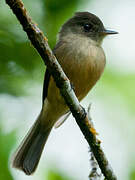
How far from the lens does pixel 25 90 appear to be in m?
3.88

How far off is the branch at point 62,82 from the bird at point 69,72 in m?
0.96

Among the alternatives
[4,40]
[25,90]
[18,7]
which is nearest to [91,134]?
[25,90]

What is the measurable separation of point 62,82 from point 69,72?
131 centimetres

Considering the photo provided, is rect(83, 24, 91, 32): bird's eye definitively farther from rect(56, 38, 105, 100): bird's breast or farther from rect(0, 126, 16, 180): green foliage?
rect(0, 126, 16, 180): green foliage

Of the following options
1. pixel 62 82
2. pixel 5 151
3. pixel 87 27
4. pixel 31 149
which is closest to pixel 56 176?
pixel 5 151

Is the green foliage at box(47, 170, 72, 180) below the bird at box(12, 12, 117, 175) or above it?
below

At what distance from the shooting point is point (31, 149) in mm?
5309

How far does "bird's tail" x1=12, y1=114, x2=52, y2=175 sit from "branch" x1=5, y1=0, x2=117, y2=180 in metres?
1.50

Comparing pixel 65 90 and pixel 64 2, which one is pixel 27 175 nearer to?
pixel 65 90

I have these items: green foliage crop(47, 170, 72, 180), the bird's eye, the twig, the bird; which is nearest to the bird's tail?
the bird

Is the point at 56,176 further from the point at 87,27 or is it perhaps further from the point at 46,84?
the point at 87,27

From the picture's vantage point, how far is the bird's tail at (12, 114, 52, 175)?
4.88 m

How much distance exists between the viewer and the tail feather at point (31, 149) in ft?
16.0

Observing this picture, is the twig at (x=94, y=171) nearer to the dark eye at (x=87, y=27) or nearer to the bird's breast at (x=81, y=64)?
the bird's breast at (x=81, y=64)
